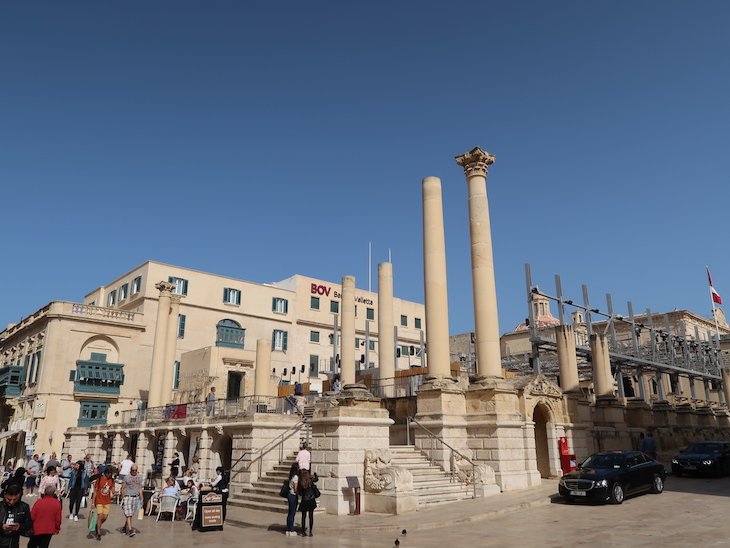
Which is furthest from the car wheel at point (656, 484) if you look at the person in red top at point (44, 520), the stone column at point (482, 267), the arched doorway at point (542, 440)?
the person in red top at point (44, 520)

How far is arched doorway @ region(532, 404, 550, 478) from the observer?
23.4 meters

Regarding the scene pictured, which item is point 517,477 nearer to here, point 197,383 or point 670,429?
point 670,429

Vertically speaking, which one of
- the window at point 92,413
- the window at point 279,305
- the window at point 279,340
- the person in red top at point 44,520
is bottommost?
the person in red top at point 44,520

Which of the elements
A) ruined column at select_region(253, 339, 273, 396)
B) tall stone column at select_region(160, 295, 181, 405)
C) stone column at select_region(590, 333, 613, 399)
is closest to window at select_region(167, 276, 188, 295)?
tall stone column at select_region(160, 295, 181, 405)

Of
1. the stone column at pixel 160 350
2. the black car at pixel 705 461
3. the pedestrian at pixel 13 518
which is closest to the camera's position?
the pedestrian at pixel 13 518

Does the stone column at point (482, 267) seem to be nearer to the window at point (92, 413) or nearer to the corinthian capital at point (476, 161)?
the corinthian capital at point (476, 161)

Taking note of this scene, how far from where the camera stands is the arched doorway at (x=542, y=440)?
76.9 ft

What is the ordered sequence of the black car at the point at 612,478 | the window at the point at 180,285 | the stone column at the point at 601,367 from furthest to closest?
the window at the point at 180,285, the stone column at the point at 601,367, the black car at the point at 612,478

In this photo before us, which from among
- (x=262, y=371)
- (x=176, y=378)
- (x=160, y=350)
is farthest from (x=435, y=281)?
(x=176, y=378)

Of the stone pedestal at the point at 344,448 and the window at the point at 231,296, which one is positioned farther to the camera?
the window at the point at 231,296

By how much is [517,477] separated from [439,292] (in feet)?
24.5

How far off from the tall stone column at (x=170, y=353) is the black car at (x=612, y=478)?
1081 inches

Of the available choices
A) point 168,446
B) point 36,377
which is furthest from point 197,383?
point 168,446

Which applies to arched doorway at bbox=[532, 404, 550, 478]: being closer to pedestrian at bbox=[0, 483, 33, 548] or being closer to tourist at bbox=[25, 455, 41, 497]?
pedestrian at bbox=[0, 483, 33, 548]
